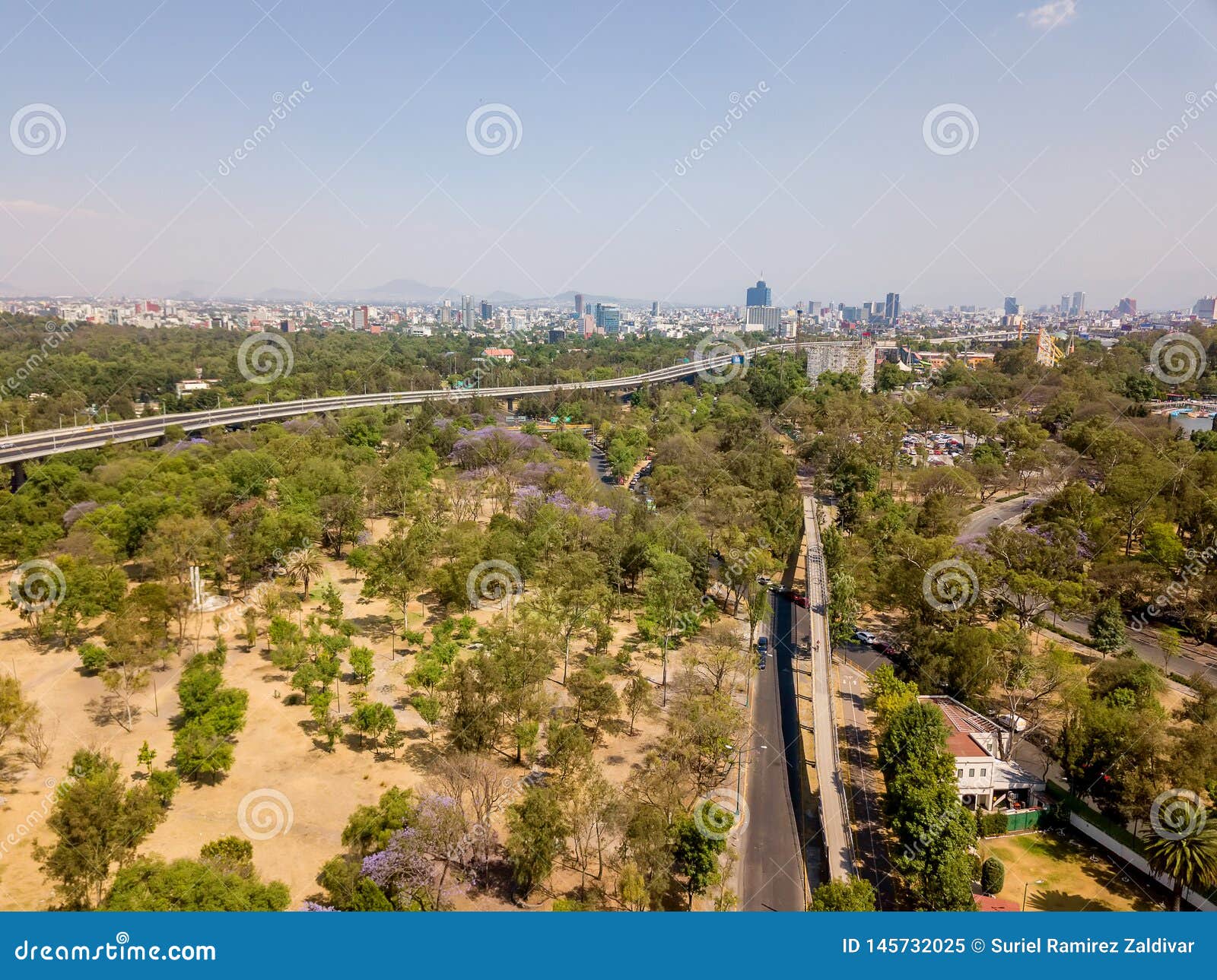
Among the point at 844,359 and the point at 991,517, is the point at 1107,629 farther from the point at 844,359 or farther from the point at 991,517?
the point at 844,359

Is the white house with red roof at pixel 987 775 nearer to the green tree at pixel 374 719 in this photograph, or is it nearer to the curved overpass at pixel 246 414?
the green tree at pixel 374 719

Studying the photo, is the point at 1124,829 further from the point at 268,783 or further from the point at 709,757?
the point at 268,783

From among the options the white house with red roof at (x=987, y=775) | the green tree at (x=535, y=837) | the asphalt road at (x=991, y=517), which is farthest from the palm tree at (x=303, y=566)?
the asphalt road at (x=991, y=517)

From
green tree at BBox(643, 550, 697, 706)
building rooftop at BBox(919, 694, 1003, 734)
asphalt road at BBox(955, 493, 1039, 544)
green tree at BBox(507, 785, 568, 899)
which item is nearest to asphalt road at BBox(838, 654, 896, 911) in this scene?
building rooftop at BBox(919, 694, 1003, 734)

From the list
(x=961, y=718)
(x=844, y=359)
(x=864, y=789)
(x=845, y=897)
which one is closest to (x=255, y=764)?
(x=845, y=897)

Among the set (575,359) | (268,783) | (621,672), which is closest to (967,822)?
(621,672)

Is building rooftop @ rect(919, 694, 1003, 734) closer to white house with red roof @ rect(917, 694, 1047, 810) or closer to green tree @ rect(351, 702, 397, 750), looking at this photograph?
white house with red roof @ rect(917, 694, 1047, 810)
